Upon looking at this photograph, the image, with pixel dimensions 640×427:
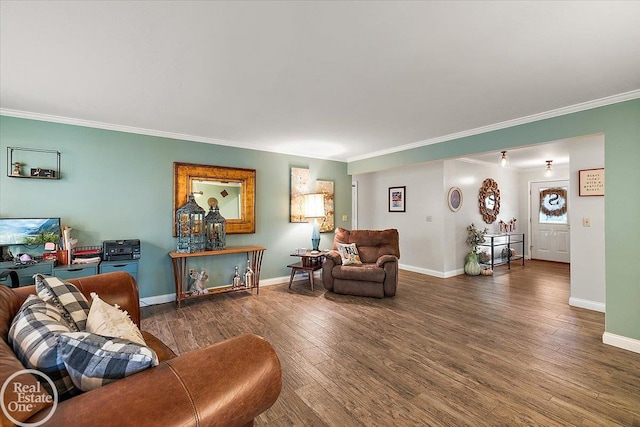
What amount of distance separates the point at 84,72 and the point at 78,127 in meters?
1.60

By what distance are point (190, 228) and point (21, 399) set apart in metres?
3.45

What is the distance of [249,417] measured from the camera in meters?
1.00

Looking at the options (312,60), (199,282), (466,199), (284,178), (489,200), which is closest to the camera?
(312,60)

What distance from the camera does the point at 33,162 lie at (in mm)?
3299

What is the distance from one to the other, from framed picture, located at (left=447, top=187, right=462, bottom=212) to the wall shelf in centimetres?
604

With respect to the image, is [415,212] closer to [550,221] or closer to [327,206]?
[327,206]

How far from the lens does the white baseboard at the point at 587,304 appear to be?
12.0 ft

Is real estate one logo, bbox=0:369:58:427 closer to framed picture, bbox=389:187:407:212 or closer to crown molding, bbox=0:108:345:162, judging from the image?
crown molding, bbox=0:108:345:162

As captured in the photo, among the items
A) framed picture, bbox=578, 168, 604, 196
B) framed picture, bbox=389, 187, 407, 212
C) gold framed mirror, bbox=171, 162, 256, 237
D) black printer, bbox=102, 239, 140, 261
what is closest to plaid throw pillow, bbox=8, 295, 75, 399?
black printer, bbox=102, 239, 140, 261

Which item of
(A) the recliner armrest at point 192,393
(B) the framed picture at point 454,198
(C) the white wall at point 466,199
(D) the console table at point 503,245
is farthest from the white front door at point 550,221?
(A) the recliner armrest at point 192,393

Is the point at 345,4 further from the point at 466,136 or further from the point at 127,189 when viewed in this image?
the point at 127,189

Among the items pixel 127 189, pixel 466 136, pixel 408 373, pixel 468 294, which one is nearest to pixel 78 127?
pixel 127 189

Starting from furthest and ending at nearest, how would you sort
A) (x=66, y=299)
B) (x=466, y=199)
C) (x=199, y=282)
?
(x=466, y=199) → (x=199, y=282) → (x=66, y=299)

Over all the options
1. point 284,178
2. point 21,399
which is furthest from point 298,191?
point 21,399
